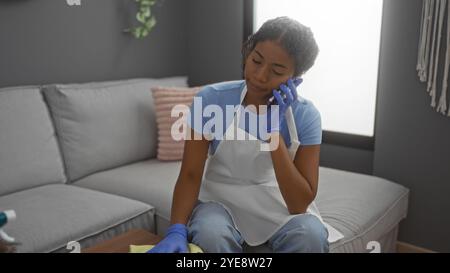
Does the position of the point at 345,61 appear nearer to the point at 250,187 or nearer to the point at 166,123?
the point at 166,123

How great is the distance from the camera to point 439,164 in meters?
1.55

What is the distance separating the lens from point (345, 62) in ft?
6.20

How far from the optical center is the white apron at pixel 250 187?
3.57 feet

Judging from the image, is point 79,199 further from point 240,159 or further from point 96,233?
point 240,159

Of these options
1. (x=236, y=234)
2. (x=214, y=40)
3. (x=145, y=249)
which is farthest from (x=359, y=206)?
(x=214, y=40)

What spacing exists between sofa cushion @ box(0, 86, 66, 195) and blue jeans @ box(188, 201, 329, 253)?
0.74 meters

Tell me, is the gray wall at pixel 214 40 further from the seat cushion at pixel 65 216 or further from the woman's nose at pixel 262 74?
the woman's nose at pixel 262 74

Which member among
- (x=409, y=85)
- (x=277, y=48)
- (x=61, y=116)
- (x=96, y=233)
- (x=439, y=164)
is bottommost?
(x=96, y=233)

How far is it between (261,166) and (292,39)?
0.33 metres

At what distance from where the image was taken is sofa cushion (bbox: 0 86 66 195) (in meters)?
1.45

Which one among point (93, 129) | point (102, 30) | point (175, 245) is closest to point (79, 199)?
point (93, 129)

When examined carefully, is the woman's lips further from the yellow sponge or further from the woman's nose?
→ the yellow sponge

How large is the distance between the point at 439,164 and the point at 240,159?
2.84 ft

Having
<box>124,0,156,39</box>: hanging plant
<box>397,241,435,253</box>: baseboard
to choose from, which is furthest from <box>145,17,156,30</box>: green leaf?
<box>397,241,435,253</box>: baseboard
